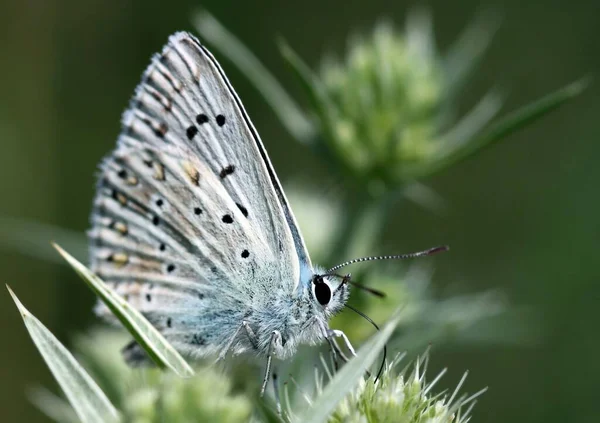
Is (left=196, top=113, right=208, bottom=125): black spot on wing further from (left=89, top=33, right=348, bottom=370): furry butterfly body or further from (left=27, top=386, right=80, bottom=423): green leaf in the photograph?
(left=27, top=386, right=80, bottom=423): green leaf

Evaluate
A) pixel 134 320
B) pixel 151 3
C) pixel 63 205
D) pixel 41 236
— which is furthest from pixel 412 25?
pixel 134 320

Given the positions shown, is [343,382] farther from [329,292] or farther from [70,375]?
[329,292]

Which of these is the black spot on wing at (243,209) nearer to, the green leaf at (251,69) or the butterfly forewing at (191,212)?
the butterfly forewing at (191,212)

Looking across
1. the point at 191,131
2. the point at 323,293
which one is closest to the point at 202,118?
the point at 191,131

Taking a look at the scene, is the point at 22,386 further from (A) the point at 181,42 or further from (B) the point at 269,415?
(B) the point at 269,415

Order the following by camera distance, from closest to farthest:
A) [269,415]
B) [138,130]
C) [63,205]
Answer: [269,415] < [138,130] < [63,205]

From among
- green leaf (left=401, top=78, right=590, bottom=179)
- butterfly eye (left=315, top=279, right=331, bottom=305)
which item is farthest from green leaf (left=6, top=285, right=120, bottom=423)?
green leaf (left=401, top=78, right=590, bottom=179)
